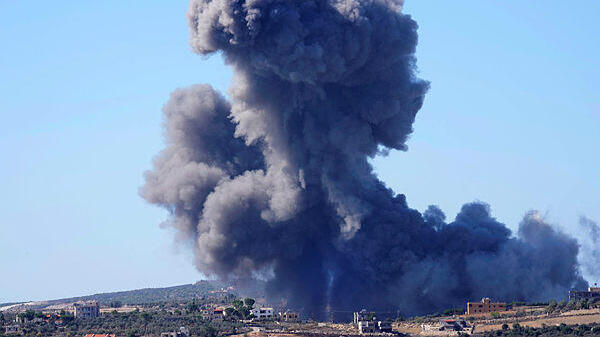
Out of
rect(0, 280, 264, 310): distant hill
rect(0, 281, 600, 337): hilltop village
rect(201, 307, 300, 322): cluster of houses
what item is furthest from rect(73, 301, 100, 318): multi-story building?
rect(0, 280, 264, 310): distant hill

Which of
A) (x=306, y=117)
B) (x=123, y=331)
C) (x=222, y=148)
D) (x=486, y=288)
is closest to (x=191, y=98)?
(x=222, y=148)

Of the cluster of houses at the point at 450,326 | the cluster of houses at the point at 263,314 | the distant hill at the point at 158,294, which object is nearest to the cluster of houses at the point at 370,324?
the cluster of houses at the point at 450,326

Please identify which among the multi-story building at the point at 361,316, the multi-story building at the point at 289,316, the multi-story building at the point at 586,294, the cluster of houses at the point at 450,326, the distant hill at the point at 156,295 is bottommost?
the cluster of houses at the point at 450,326

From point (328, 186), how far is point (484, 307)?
45.3ft

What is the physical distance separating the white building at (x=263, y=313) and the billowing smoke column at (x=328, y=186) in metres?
2.96

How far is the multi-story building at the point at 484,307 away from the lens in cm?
8744

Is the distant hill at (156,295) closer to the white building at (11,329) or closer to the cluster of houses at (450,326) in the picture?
the white building at (11,329)

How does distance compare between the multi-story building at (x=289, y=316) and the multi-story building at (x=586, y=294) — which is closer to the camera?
the multi-story building at (x=586, y=294)

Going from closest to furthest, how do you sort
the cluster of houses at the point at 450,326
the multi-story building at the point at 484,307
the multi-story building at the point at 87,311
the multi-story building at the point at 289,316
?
the cluster of houses at the point at 450,326, the multi-story building at the point at 484,307, the multi-story building at the point at 289,316, the multi-story building at the point at 87,311

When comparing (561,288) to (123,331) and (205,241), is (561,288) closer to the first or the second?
(205,241)

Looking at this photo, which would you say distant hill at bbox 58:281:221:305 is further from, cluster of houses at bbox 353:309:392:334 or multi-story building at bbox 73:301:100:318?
cluster of houses at bbox 353:309:392:334

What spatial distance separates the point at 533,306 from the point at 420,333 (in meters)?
9.90

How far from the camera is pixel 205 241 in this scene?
3622 inches

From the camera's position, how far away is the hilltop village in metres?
79.2
